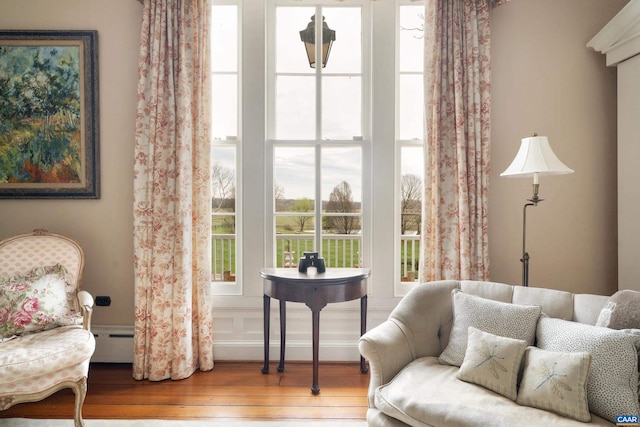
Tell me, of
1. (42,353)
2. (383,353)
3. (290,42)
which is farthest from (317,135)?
(42,353)

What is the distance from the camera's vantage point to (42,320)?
2.17m

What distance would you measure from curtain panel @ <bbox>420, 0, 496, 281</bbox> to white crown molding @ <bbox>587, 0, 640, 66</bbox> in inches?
31.0

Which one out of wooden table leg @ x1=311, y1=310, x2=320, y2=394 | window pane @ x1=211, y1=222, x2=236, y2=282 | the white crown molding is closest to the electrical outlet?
window pane @ x1=211, y1=222, x2=236, y2=282

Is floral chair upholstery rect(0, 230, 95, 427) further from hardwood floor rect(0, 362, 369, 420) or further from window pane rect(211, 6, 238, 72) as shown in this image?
window pane rect(211, 6, 238, 72)

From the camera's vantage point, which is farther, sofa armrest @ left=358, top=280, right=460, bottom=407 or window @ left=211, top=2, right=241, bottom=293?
window @ left=211, top=2, right=241, bottom=293

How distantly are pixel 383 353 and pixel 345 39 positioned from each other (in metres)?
2.43

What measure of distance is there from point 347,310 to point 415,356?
3.32ft

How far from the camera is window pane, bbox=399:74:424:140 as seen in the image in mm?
2928

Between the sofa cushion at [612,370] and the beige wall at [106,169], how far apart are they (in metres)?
2.99

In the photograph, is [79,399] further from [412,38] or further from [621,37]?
[621,37]

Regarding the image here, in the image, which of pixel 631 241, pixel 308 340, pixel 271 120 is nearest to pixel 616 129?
pixel 631 241

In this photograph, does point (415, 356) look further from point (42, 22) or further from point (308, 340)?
point (42, 22)

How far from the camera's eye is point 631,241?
2.44 metres

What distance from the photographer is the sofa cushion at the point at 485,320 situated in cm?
170
